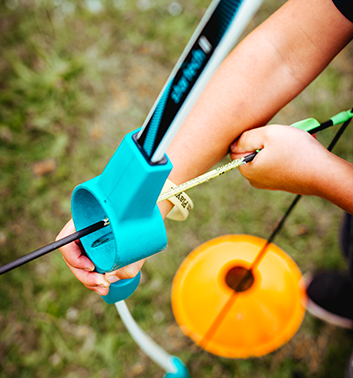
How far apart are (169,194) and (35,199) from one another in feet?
3.31

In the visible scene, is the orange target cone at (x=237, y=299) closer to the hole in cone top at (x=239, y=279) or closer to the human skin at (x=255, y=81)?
the hole in cone top at (x=239, y=279)

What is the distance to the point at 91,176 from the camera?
128 cm

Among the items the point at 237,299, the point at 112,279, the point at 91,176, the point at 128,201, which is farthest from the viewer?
the point at 91,176

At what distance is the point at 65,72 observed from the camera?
1401 mm

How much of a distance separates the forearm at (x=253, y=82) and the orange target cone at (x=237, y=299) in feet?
1.68

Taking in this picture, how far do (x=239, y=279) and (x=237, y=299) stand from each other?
7cm

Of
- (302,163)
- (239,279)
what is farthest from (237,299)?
(302,163)

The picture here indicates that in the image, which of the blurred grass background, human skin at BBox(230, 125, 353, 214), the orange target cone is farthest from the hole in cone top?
human skin at BBox(230, 125, 353, 214)

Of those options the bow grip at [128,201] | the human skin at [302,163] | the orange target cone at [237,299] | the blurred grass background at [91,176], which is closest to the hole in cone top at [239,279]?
the orange target cone at [237,299]

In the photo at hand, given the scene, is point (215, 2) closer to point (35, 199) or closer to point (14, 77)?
point (35, 199)

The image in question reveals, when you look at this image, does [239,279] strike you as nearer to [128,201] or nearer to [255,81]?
[255,81]

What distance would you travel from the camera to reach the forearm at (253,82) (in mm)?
568

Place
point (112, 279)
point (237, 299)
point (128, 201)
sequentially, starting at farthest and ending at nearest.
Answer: point (237, 299)
point (112, 279)
point (128, 201)

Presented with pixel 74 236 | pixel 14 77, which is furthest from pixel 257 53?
pixel 14 77
